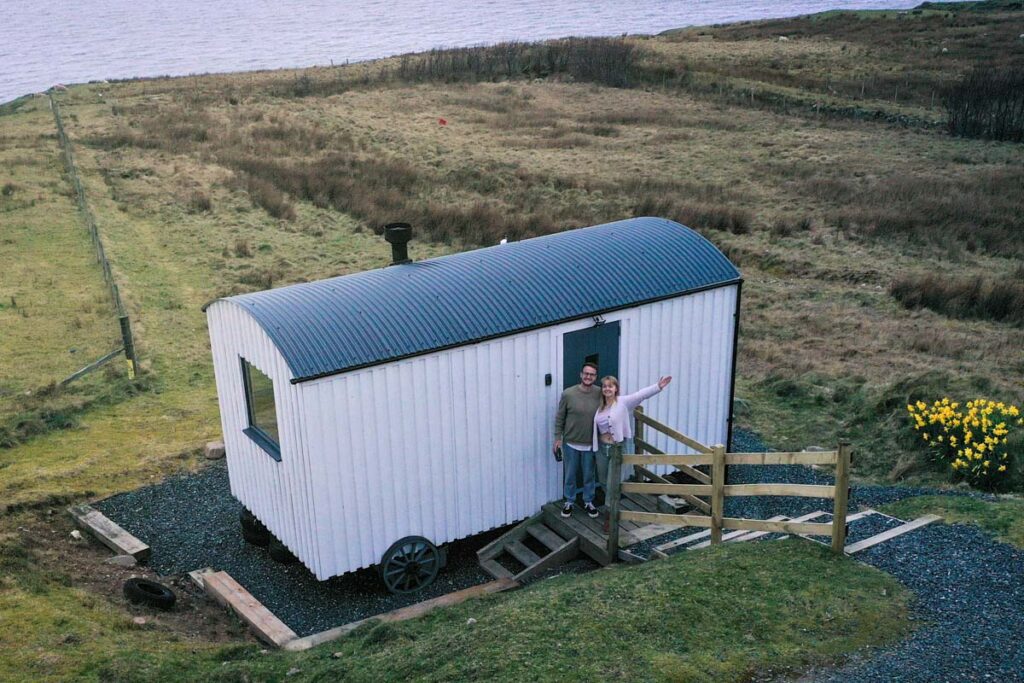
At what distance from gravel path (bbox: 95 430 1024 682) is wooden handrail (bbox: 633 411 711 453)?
3.65 ft

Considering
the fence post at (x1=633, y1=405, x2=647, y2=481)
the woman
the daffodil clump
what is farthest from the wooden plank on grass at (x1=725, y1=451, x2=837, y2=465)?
the daffodil clump

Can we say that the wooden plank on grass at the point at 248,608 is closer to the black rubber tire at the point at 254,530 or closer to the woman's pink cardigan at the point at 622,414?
the black rubber tire at the point at 254,530

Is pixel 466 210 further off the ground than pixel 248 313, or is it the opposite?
pixel 248 313

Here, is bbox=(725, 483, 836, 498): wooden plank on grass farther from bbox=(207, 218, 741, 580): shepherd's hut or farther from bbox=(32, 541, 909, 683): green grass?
bbox=(207, 218, 741, 580): shepherd's hut

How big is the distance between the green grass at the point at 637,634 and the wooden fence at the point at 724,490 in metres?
0.30

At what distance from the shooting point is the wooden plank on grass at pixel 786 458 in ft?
28.1

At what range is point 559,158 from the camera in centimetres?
3688

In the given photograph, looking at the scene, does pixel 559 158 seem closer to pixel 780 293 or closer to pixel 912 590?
pixel 780 293

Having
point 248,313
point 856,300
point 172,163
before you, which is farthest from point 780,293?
point 172,163

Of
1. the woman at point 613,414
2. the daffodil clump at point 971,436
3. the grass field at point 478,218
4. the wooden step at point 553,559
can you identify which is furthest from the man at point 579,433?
the daffodil clump at point 971,436

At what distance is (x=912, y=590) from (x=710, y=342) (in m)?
4.71

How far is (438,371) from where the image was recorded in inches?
406

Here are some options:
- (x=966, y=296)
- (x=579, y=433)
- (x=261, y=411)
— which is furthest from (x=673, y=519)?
(x=966, y=296)

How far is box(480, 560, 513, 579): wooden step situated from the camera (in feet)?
34.7
